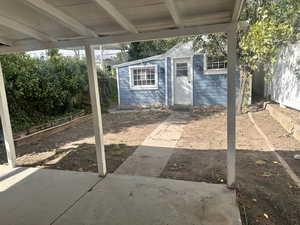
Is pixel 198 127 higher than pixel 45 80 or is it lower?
lower

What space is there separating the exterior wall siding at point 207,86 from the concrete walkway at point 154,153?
10.2ft

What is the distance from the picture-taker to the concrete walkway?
3482 mm

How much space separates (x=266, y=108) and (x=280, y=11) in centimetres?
351

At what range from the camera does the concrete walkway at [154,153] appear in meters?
3.48

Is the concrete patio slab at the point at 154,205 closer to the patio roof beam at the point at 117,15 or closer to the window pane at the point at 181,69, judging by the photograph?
the patio roof beam at the point at 117,15

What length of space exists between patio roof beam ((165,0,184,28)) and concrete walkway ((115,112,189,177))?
230 cm

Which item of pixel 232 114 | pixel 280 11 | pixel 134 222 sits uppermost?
pixel 280 11

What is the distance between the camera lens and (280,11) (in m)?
5.29

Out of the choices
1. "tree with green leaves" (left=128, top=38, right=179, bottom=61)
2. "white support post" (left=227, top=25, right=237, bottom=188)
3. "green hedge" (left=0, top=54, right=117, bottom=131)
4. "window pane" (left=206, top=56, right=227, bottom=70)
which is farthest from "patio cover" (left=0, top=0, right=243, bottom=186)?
"tree with green leaves" (left=128, top=38, right=179, bottom=61)

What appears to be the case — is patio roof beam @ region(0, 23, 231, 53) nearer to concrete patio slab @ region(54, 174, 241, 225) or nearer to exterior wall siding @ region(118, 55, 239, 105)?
concrete patio slab @ region(54, 174, 241, 225)

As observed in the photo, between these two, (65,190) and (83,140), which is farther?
(83,140)

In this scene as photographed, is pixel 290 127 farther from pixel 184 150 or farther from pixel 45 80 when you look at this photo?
pixel 45 80

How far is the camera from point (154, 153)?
167 inches

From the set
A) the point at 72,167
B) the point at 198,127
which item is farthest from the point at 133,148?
the point at 198,127
